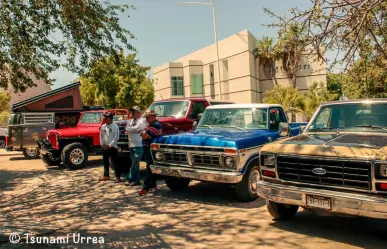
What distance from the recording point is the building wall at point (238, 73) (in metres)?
30.7

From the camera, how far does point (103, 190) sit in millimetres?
7617

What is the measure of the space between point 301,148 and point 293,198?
0.66 metres

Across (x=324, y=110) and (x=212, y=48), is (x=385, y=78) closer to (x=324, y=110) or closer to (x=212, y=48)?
(x=324, y=110)

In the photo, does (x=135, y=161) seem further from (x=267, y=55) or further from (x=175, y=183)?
(x=267, y=55)

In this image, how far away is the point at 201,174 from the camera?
5887 mm

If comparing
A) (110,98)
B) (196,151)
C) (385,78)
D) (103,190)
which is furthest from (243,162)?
(110,98)

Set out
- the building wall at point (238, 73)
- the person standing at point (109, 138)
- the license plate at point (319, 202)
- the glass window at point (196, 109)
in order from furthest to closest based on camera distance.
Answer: the building wall at point (238, 73) < the glass window at point (196, 109) < the person standing at point (109, 138) < the license plate at point (319, 202)

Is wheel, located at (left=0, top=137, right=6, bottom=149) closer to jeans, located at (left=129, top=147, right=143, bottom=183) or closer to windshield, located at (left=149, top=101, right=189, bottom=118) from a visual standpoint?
windshield, located at (left=149, top=101, right=189, bottom=118)

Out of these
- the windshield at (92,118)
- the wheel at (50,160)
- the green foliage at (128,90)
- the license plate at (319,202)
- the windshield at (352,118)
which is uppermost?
the green foliage at (128,90)

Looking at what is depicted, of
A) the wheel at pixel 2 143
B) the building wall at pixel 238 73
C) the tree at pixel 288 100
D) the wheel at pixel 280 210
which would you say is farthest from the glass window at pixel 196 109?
the building wall at pixel 238 73

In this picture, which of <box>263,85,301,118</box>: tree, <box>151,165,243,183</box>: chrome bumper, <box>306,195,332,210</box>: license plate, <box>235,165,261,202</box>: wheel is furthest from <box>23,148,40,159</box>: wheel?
<box>263,85,301,118</box>: tree

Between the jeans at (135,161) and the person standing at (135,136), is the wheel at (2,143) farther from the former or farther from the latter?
the person standing at (135,136)

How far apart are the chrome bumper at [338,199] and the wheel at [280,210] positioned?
18.0 inches

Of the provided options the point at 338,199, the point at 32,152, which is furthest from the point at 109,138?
the point at 32,152
